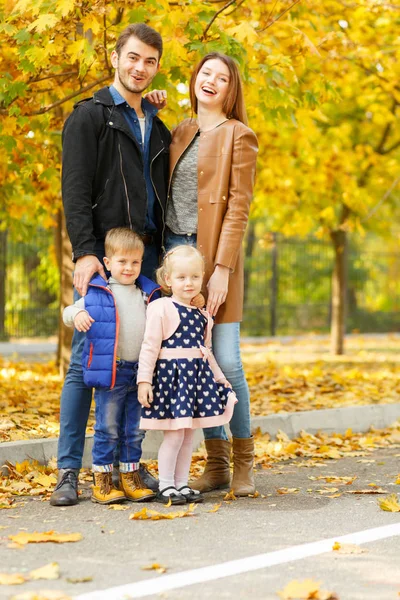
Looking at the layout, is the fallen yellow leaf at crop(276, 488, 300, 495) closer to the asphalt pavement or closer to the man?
the asphalt pavement

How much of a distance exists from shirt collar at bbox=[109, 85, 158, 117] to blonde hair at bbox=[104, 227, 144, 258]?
2.25 ft

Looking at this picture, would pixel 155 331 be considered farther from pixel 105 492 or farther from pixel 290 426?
pixel 290 426

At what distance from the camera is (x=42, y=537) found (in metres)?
4.08

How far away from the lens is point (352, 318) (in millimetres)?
21078

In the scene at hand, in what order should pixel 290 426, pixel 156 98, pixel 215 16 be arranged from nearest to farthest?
pixel 156 98 → pixel 215 16 → pixel 290 426

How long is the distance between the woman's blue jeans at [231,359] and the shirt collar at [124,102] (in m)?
0.65

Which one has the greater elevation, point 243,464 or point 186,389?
point 186,389

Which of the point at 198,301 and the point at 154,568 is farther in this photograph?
the point at 198,301

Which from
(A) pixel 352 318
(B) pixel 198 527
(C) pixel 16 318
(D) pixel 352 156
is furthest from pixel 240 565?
(A) pixel 352 318

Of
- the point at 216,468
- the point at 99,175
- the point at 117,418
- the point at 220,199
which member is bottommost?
the point at 216,468

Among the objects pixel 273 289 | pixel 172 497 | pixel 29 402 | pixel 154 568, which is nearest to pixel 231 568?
pixel 154 568

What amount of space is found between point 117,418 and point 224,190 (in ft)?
4.30

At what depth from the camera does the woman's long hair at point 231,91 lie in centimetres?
509

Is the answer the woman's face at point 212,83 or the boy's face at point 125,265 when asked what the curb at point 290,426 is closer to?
the boy's face at point 125,265
